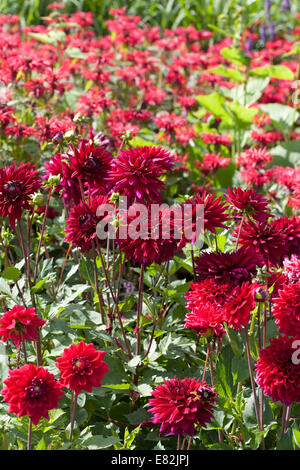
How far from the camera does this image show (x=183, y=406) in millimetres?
1307

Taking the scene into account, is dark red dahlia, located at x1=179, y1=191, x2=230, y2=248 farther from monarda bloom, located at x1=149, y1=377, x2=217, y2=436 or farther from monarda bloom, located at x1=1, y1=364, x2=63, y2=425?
monarda bloom, located at x1=1, y1=364, x2=63, y2=425

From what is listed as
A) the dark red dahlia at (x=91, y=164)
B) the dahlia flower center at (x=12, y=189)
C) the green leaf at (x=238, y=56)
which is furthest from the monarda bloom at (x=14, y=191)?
the green leaf at (x=238, y=56)

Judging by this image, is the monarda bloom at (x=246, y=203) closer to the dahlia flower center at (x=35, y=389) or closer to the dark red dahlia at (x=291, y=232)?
the dark red dahlia at (x=291, y=232)

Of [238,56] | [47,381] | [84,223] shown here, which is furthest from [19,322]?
[238,56]

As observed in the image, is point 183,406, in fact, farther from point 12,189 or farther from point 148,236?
point 12,189

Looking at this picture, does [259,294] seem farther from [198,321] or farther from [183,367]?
[183,367]

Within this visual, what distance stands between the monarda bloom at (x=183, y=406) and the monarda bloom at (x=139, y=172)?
0.50 meters

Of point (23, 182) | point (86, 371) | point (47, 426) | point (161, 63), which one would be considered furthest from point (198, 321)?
point (161, 63)

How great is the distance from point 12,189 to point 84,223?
22cm

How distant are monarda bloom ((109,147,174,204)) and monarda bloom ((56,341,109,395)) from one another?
17.4 inches

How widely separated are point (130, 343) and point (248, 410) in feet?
1.43

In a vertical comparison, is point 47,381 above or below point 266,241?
below

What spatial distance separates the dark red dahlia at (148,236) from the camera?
1429mm

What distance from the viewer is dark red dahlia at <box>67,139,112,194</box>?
1.62 m
